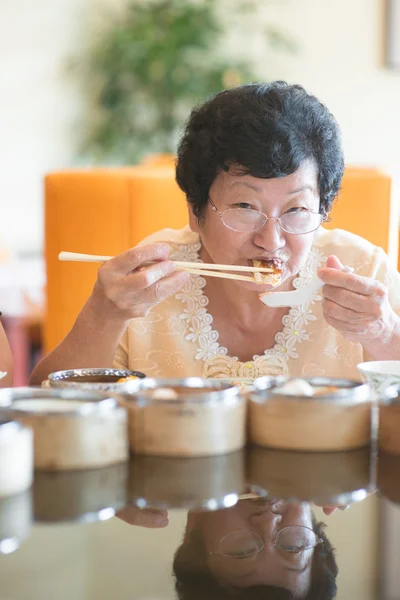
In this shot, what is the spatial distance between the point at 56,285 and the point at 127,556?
1.61 meters

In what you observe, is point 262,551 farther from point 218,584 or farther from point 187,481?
point 187,481

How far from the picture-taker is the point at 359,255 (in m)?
2.03

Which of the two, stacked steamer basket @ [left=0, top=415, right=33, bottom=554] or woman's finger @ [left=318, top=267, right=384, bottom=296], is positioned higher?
woman's finger @ [left=318, top=267, right=384, bottom=296]

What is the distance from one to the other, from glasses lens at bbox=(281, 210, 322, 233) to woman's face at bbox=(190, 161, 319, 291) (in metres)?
0.01

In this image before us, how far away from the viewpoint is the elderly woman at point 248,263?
5.36ft

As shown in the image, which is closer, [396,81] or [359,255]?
[359,255]

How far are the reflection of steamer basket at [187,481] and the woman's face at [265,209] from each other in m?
0.75

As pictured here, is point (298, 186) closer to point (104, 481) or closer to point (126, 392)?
point (126, 392)

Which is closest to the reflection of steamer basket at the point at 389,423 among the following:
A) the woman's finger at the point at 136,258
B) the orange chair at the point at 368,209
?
the woman's finger at the point at 136,258

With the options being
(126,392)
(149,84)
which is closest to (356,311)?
(126,392)

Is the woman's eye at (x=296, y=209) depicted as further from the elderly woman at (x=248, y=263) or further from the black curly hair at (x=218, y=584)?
the black curly hair at (x=218, y=584)

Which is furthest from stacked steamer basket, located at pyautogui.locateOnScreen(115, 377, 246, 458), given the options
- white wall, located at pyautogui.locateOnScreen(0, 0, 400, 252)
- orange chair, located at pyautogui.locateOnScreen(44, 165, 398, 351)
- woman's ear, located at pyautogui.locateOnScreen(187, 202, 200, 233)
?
white wall, located at pyautogui.locateOnScreen(0, 0, 400, 252)

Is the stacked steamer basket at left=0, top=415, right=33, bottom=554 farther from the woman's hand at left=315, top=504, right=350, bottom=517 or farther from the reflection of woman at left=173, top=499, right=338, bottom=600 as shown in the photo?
the woman's hand at left=315, top=504, right=350, bottom=517

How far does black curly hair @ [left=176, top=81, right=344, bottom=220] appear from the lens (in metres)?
1.70
